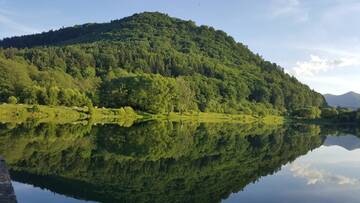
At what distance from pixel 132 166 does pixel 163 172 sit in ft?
10.3

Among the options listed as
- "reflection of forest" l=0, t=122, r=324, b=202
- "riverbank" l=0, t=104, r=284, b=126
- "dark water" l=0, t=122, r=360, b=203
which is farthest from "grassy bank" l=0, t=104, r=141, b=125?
"dark water" l=0, t=122, r=360, b=203

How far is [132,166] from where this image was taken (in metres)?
38.0

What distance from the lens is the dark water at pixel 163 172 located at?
2744 cm

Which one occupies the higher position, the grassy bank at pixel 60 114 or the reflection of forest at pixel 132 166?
the grassy bank at pixel 60 114

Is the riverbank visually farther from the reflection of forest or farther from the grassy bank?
the reflection of forest

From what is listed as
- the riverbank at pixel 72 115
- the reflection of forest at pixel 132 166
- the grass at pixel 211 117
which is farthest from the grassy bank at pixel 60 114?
the reflection of forest at pixel 132 166

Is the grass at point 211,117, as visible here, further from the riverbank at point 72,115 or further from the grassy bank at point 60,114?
the grassy bank at point 60,114

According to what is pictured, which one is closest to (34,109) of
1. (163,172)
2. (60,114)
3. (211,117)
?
(60,114)

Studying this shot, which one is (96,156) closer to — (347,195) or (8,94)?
(347,195)

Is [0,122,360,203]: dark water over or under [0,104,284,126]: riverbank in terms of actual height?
Result: under

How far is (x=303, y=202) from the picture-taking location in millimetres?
28859

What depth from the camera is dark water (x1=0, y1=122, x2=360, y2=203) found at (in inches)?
1080

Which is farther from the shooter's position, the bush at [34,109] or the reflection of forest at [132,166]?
the bush at [34,109]

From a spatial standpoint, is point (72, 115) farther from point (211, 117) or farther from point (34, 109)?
point (211, 117)
